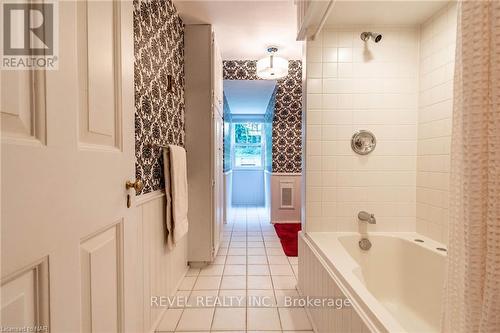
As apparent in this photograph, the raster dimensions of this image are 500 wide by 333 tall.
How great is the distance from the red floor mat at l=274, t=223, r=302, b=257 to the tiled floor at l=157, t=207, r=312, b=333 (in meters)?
0.11

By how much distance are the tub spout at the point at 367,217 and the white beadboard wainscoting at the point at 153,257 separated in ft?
4.98

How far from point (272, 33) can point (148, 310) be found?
2.67 metres

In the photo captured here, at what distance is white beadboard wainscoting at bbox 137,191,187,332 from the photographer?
1.49m

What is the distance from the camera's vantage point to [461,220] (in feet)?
1.83

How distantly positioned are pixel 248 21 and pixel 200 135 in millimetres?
1171

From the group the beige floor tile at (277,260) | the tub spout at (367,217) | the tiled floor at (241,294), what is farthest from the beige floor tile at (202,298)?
the tub spout at (367,217)

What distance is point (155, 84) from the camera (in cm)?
173

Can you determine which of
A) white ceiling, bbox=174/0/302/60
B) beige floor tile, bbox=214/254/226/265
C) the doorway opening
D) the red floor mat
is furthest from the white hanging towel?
the doorway opening

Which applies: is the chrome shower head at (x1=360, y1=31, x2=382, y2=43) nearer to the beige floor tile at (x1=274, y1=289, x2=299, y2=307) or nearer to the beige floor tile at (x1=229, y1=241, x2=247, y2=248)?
the beige floor tile at (x1=274, y1=289, x2=299, y2=307)

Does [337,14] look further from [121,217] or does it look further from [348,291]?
[121,217]

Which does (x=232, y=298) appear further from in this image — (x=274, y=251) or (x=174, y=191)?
(x=274, y=251)

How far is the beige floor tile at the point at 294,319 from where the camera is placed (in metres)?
1.67

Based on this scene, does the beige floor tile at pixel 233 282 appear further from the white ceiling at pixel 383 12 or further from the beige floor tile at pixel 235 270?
the white ceiling at pixel 383 12

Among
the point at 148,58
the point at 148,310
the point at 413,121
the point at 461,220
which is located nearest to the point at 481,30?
the point at 461,220
